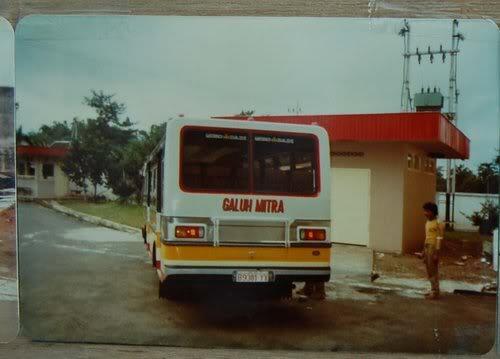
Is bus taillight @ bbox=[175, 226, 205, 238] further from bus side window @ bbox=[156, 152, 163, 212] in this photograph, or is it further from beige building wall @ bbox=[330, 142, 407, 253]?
beige building wall @ bbox=[330, 142, 407, 253]

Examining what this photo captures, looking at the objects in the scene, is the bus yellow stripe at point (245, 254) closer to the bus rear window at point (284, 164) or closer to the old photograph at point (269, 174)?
the old photograph at point (269, 174)

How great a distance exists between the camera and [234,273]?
5.46ft

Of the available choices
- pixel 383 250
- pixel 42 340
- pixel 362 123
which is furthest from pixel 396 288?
pixel 42 340

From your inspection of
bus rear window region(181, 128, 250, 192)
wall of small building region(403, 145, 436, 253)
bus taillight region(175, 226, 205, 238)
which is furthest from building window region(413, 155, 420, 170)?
bus taillight region(175, 226, 205, 238)

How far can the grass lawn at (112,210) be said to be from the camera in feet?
5.70

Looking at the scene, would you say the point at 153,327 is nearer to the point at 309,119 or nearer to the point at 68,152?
the point at 68,152

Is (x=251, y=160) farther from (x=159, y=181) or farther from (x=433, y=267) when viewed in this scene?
(x=433, y=267)

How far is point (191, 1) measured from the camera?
1.65 metres

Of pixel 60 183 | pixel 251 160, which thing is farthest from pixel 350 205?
pixel 60 183

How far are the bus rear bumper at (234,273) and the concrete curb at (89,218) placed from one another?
0.20 metres

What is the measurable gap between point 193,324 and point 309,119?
2.48 ft

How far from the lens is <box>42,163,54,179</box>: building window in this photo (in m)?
1.70

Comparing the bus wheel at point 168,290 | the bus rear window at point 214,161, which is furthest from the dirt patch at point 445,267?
the bus wheel at point 168,290

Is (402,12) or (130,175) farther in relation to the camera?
(130,175)
